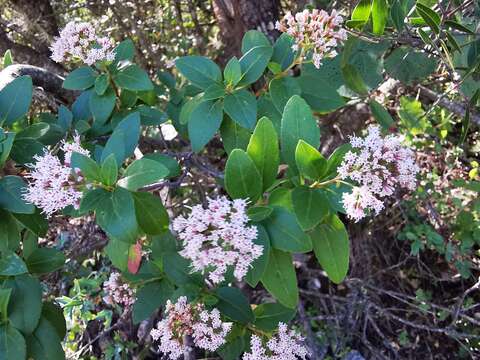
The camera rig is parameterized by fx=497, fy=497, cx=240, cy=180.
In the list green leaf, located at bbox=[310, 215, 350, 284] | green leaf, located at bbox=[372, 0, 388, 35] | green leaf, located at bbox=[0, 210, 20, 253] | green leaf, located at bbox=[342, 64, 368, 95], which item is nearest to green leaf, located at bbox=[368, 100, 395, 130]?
green leaf, located at bbox=[342, 64, 368, 95]

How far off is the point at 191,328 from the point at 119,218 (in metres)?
0.39

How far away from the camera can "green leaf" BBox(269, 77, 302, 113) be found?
1.30 metres

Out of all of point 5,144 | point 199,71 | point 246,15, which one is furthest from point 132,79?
point 246,15

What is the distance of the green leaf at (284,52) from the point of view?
4.47ft

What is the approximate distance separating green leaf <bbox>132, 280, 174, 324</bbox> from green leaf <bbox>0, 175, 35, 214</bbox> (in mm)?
417

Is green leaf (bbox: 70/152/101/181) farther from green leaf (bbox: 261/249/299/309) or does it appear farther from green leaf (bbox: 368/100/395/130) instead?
green leaf (bbox: 368/100/395/130)

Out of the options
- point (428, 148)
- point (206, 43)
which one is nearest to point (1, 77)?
point (206, 43)

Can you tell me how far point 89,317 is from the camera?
1820 millimetres

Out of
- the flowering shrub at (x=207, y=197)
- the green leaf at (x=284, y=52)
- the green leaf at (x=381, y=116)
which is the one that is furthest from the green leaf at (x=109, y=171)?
the green leaf at (x=381, y=116)

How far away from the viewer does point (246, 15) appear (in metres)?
2.23

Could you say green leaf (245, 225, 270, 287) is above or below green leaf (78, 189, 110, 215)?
below

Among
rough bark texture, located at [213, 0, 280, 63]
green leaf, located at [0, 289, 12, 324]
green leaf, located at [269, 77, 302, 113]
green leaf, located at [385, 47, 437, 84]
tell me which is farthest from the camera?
rough bark texture, located at [213, 0, 280, 63]

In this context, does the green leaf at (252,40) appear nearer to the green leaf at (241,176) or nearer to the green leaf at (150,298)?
the green leaf at (241,176)

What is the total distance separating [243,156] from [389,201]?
4.78ft
